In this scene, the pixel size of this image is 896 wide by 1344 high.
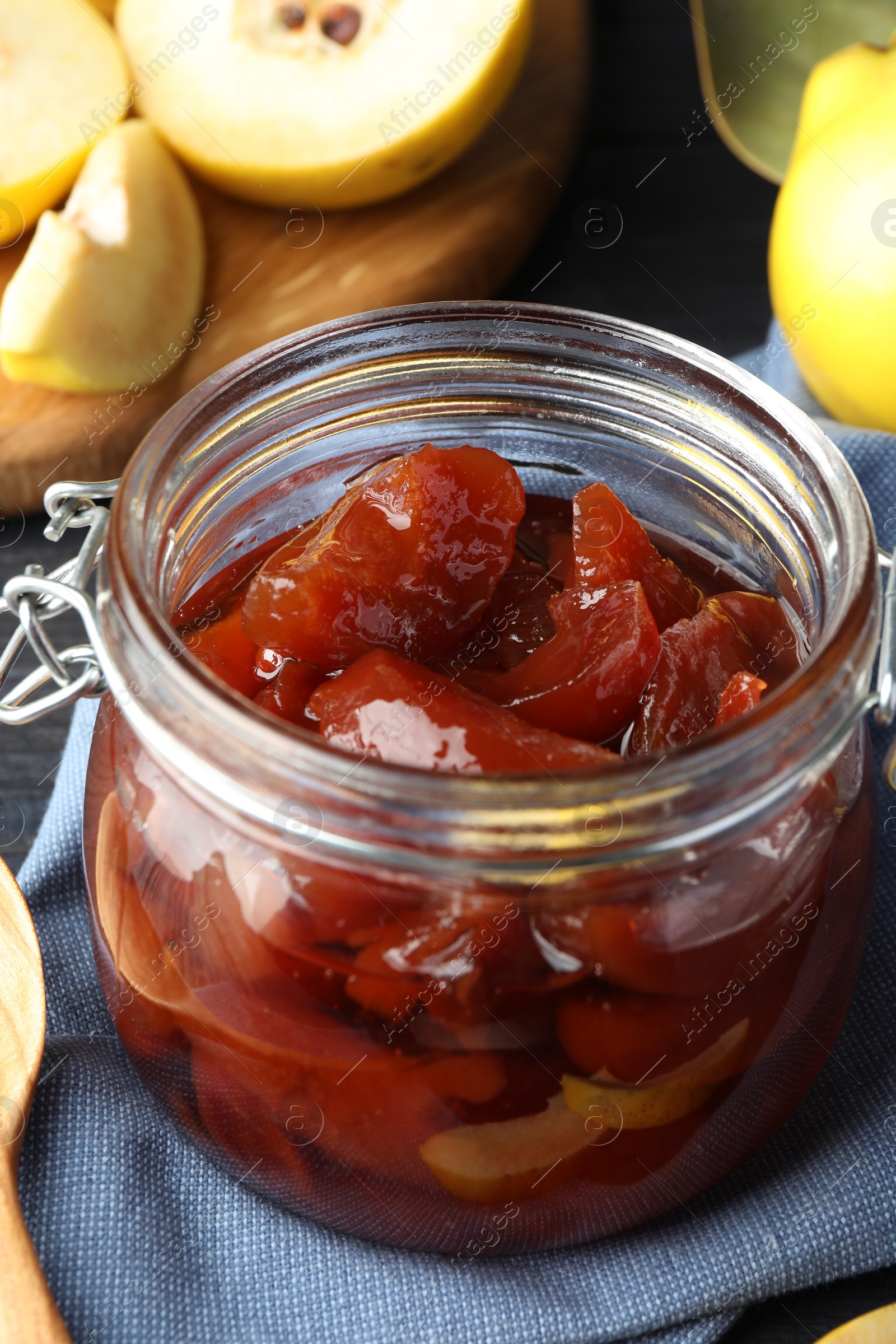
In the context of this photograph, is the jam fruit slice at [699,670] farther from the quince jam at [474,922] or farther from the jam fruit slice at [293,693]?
the jam fruit slice at [293,693]

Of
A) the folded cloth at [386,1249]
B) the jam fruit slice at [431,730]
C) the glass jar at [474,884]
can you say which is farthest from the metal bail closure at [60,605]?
the folded cloth at [386,1249]

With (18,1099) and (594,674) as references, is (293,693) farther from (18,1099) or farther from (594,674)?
(18,1099)

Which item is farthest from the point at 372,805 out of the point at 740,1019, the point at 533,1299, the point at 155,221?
the point at 155,221

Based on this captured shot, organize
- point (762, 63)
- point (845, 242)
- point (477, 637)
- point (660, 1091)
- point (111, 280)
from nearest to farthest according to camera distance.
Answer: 1. point (660, 1091)
2. point (477, 637)
3. point (845, 242)
4. point (111, 280)
5. point (762, 63)

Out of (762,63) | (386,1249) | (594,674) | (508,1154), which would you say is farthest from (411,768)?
(762,63)

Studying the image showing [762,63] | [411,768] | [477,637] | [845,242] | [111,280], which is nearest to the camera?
[411,768]

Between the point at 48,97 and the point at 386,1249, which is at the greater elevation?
the point at 386,1249
